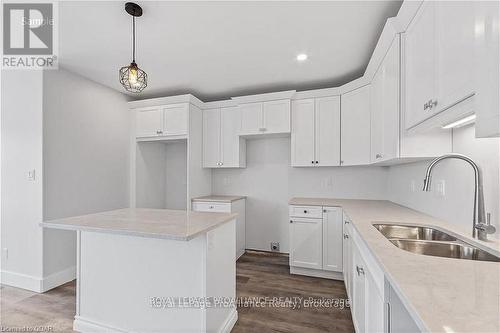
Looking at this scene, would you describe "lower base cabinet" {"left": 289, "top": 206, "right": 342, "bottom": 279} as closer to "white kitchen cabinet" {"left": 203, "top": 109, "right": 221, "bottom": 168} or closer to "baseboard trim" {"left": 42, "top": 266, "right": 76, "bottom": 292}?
"white kitchen cabinet" {"left": 203, "top": 109, "right": 221, "bottom": 168}

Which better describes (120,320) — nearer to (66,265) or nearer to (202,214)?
(202,214)

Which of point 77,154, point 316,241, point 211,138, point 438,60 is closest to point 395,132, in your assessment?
point 438,60

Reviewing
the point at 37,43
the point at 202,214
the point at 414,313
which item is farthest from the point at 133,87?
the point at 414,313

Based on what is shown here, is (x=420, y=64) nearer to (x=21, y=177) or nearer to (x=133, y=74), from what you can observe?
(x=133, y=74)

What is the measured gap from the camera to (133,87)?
1.80 m

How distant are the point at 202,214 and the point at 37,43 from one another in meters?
2.38

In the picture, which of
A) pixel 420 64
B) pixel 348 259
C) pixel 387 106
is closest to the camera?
pixel 420 64

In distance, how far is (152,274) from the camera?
1680 millimetres

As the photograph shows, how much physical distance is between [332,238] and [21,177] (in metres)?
3.78

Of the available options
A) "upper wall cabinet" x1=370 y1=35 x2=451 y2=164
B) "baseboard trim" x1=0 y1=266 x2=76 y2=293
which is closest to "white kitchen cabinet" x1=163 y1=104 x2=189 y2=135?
"baseboard trim" x1=0 y1=266 x2=76 y2=293

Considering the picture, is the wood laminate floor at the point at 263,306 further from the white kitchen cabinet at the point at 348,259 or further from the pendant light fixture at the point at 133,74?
the pendant light fixture at the point at 133,74

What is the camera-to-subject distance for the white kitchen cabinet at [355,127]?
278 centimetres

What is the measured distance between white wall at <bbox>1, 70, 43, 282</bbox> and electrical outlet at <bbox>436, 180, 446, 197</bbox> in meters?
3.88

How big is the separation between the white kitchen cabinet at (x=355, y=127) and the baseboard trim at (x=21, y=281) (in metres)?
3.89
